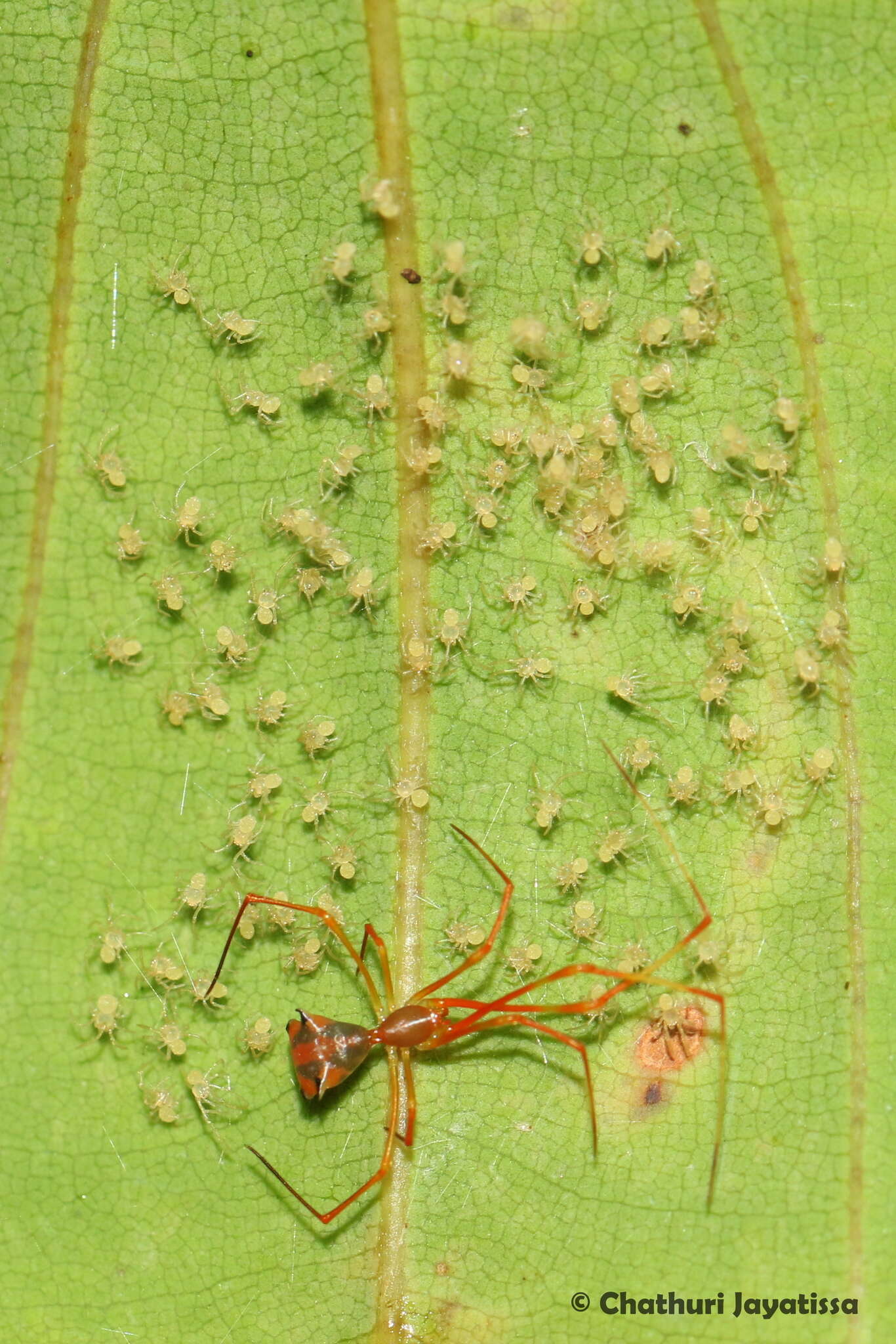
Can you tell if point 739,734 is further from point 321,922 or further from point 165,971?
point 165,971

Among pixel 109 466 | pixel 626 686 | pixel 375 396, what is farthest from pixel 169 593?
pixel 626 686

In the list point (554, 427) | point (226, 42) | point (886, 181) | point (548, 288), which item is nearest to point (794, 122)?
point (886, 181)

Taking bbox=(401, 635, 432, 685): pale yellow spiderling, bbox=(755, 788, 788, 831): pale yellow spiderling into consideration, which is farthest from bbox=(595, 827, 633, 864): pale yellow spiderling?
bbox=(401, 635, 432, 685): pale yellow spiderling

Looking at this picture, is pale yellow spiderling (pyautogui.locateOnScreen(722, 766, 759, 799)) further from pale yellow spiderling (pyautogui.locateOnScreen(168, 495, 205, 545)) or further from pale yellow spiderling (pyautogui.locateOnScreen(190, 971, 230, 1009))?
pale yellow spiderling (pyautogui.locateOnScreen(168, 495, 205, 545))

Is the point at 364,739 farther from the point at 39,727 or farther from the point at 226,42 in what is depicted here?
the point at 226,42

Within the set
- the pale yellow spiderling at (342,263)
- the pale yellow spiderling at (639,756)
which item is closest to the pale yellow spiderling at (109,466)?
the pale yellow spiderling at (342,263)

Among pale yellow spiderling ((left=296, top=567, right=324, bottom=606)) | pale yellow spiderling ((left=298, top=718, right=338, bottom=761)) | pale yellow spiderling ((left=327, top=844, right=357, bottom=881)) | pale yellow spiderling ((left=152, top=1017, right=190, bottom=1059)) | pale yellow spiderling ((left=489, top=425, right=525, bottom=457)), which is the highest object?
pale yellow spiderling ((left=489, top=425, right=525, bottom=457))
